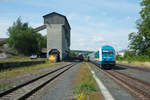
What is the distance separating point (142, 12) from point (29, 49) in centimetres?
4320

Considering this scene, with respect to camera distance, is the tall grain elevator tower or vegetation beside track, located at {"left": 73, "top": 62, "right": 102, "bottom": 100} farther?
the tall grain elevator tower

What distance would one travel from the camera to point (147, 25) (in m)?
48.9

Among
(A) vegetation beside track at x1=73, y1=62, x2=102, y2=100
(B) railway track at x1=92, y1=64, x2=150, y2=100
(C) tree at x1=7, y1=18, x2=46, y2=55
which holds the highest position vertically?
(C) tree at x1=7, y1=18, x2=46, y2=55

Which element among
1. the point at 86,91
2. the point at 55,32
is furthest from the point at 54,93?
the point at 55,32

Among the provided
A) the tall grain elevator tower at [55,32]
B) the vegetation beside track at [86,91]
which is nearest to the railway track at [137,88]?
the vegetation beside track at [86,91]

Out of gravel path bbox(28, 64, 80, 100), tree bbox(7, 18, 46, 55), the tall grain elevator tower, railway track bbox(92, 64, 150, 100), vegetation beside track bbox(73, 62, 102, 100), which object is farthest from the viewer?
tree bbox(7, 18, 46, 55)

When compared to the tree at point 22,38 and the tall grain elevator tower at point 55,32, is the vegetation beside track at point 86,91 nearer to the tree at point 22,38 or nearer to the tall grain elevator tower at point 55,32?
the tall grain elevator tower at point 55,32

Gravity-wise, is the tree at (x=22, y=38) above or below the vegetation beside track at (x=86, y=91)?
above

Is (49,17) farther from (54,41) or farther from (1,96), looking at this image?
(1,96)

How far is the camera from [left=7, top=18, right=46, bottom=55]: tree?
65250mm

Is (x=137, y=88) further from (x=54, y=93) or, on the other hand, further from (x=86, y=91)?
(x=54, y=93)

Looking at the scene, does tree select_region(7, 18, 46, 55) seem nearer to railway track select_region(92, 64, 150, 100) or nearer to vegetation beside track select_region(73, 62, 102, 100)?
railway track select_region(92, 64, 150, 100)

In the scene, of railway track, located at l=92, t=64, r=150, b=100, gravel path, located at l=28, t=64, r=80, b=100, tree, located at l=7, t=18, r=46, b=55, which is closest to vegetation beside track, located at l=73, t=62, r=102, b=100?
gravel path, located at l=28, t=64, r=80, b=100

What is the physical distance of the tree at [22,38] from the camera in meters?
65.2
